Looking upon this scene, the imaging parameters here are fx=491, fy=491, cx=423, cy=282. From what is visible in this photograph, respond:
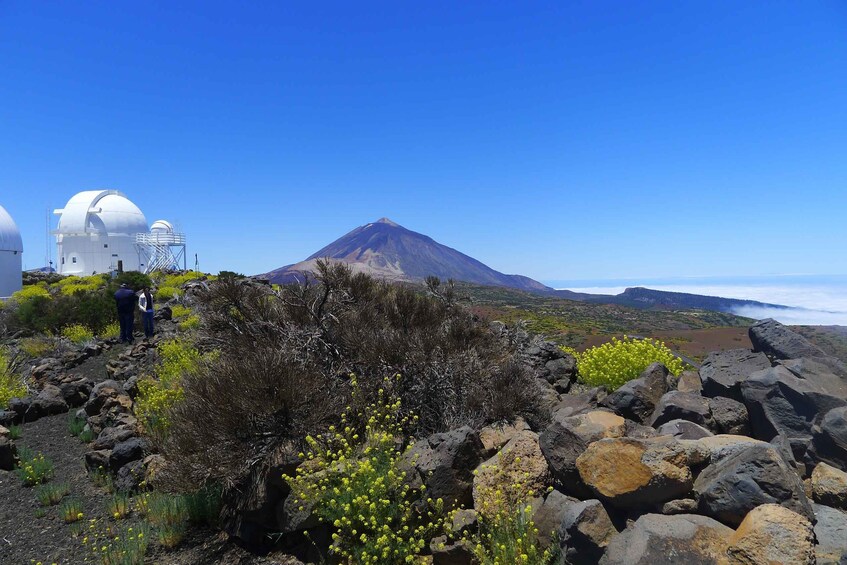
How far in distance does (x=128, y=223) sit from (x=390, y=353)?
4114 centimetres

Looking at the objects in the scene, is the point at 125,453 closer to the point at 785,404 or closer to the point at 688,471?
the point at 688,471

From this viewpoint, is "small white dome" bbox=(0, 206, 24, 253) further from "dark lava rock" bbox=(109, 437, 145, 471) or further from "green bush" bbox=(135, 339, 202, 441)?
"dark lava rock" bbox=(109, 437, 145, 471)

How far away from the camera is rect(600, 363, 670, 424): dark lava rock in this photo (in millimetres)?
4531

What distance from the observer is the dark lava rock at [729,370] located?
14.2ft

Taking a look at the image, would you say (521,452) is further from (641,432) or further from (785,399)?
(785,399)

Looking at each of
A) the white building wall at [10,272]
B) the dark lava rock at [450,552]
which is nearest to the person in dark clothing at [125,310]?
the dark lava rock at [450,552]

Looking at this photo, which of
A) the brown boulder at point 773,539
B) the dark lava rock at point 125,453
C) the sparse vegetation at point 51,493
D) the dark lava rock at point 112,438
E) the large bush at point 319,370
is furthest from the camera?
the dark lava rock at point 112,438

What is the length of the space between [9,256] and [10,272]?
98 cm

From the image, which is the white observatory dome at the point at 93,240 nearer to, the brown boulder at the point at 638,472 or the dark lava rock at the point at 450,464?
the dark lava rock at the point at 450,464

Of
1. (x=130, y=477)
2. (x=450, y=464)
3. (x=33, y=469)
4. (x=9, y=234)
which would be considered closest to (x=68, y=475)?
(x=33, y=469)

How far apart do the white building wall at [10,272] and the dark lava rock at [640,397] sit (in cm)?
3626

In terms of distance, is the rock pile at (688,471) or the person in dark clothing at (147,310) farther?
the person in dark clothing at (147,310)

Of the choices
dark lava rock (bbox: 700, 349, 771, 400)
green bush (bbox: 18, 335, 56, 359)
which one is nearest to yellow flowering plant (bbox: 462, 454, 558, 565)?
dark lava rock (bbox: 700, 349, 771, 400)

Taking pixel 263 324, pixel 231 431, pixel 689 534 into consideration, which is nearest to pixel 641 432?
pixel 689 534
